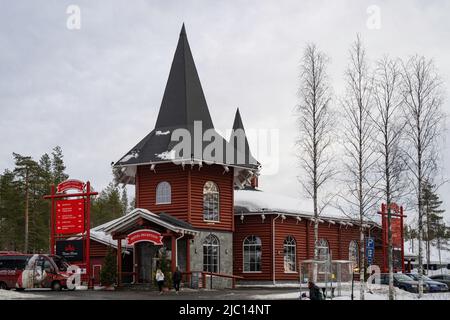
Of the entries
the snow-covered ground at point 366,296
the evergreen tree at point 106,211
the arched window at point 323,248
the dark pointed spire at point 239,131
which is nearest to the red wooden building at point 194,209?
the arched window at point 323,248

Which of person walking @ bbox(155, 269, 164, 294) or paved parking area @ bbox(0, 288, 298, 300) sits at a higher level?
person walking @ bbox(155, 269, 164, 294)

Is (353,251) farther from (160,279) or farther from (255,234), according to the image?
(160,279)

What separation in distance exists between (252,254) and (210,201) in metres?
6.09

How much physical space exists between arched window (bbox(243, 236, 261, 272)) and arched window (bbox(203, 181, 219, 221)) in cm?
499

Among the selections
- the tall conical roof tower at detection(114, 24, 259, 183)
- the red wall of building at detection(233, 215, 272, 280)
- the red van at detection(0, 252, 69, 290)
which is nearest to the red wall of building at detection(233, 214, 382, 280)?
the red wall of building at detection(233, 215, 272, 280)

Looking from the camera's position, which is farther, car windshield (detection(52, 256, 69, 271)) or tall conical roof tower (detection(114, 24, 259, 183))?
tall conical roof tower (detection(114, 24, 259, 183))

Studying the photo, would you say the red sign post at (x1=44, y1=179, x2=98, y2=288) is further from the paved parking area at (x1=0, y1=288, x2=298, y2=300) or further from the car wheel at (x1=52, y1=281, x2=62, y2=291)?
the paved parking area at (x1=0, y1=288, x2=298, y2=300)

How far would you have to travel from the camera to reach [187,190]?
3588cm

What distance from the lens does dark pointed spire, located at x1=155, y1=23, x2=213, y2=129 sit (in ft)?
126

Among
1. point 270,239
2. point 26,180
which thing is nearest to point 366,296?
point 270,239

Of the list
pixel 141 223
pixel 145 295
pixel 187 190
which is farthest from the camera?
pixel 187 190
